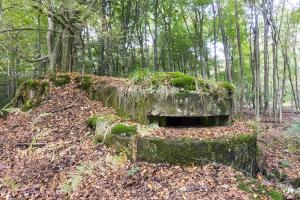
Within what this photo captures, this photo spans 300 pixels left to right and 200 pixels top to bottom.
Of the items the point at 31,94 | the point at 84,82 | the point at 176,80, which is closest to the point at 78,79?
the point at 84,82

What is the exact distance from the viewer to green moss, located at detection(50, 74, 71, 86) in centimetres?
938

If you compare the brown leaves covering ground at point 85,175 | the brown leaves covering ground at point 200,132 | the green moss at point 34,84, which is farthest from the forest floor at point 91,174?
the green moss at point 34,84

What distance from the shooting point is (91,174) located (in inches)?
199

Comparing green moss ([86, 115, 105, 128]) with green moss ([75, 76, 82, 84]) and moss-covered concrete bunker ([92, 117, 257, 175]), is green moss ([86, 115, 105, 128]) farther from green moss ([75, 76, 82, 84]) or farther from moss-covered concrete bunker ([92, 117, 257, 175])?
green moss ([75, 76, 82, 84])

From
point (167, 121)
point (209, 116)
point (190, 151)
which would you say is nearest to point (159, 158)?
point (190, 151)

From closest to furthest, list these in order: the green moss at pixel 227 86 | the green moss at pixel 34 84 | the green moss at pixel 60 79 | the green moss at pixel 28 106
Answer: the green moss at pixel 227 86
the green moss at pixel 28 106
the green moss at pixel 34 84
the green moss at pixel 60 79

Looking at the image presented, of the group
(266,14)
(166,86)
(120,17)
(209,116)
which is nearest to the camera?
(166,86)

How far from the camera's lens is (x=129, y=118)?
21.7ft

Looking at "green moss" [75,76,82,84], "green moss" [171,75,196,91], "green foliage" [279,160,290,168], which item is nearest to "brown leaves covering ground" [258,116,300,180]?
"green foliage" [279,160,290,168]

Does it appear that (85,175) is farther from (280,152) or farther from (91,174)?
(280,152)

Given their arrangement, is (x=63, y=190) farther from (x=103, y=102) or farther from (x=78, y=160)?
(x=103, y=102)

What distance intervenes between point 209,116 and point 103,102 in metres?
2.93

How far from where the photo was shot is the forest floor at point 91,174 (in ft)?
15.0

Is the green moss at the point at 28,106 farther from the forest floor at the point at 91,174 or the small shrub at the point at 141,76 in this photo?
the small shrub at the point at 141,76
